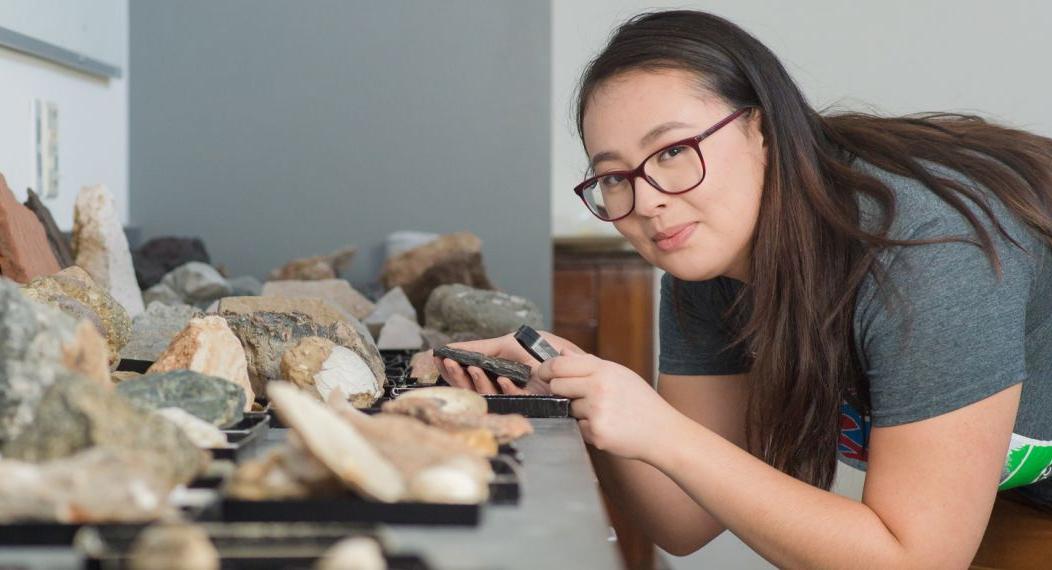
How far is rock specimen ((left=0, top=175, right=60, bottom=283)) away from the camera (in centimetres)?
147

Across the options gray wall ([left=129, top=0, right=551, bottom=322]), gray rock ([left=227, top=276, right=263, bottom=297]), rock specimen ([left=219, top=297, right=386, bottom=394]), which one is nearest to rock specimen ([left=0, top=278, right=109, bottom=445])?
rock specimen ([left=219, top=297, right=386, bottom=394])

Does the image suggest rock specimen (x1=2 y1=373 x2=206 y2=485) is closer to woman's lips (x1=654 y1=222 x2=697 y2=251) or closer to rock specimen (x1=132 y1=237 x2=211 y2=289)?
woman's lips (x1=654 y1=222 x2=697 y2=251)

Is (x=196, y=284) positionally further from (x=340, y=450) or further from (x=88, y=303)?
(x=340, y=450)

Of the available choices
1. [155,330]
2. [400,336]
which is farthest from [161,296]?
[155,330]

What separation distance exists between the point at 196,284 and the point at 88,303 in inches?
37.8

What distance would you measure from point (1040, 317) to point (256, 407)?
939 mm

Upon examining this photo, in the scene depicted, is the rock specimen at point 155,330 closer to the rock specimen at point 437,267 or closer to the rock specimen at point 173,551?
the rock specimen at point 173,551

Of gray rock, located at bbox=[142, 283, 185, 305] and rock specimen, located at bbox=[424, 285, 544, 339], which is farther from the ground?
gray rock, located at bbox=[142, 283, 185, 305]

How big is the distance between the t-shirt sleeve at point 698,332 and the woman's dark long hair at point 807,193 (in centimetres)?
23

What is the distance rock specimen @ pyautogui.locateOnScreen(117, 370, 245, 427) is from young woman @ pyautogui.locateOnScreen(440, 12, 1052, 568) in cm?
33

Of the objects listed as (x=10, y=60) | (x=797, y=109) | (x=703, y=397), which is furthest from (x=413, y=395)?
(x=10, y=60)

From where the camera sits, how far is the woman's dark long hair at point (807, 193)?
1266 millimetres

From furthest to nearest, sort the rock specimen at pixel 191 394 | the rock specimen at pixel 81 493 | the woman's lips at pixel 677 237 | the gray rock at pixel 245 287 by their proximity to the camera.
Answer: the gray rock at pixel 245 287 < the woman's lips at pixel 677 237 < the rock specimen at pixel 191 394 < the rock specimen at pixel 81 493

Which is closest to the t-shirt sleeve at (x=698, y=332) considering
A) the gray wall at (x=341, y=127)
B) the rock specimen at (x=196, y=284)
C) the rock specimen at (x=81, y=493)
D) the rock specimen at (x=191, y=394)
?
the rock specimen at (x=191, y=394)
